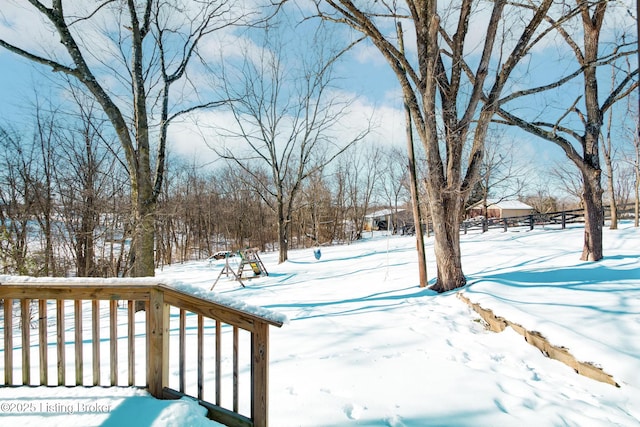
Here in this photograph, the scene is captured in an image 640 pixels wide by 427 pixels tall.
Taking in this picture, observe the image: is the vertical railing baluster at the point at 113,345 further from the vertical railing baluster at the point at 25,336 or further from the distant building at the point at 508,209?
the distant building at the point at 508,209

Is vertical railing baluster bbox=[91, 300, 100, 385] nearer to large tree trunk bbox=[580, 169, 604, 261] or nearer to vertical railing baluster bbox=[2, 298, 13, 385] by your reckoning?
vertical railing baluster bbox=[2, 298, 13, 385]

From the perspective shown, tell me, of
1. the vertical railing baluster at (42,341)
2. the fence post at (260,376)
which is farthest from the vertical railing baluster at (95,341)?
the fence post at (260,376)

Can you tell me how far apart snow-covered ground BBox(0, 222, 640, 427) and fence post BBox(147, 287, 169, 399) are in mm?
123

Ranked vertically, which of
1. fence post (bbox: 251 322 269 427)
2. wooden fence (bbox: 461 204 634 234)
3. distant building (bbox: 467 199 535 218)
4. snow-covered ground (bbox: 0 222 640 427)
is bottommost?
snow-covered ground (bbox: 0 222 640 427)

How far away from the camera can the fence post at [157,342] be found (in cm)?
213

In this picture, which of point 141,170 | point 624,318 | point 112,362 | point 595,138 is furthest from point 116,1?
point 595,138

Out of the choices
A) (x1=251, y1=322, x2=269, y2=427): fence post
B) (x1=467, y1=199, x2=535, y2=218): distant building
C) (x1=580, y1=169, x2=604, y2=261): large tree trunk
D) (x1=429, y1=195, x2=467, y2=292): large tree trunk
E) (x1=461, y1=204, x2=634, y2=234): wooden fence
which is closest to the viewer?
(x1=251, y1=322, x2=269, y2=427): fence post

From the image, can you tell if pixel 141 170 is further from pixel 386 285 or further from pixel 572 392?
pixel 572 392

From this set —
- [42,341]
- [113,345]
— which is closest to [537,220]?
[113,345]

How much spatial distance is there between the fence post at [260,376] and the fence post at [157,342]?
0.72 m

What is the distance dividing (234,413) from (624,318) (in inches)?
171

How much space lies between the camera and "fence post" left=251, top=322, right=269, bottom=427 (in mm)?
1985

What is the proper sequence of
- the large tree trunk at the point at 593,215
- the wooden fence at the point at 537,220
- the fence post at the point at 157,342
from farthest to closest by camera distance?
the wooden fence at the point at 537,220
the large tree trunk at the point at 593,215
the fence post at the point at 157,342

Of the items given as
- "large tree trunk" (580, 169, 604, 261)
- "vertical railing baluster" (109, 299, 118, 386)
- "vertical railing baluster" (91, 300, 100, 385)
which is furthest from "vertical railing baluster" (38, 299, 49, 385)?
"large tree trunk" (580, 169, 604, 261)
